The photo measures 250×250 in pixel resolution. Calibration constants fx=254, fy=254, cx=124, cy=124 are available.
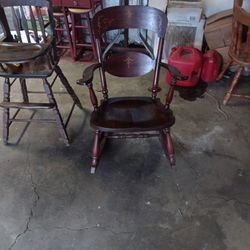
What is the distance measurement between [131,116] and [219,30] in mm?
1551

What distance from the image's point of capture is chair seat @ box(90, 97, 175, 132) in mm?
1437

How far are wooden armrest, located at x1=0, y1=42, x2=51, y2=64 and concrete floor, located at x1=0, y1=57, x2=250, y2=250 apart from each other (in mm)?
642

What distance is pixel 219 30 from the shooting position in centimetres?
247

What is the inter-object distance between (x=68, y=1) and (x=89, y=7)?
8.6 inches

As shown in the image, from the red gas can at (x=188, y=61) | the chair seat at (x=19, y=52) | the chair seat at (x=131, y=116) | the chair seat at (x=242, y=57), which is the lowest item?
the red gas can at (x=188, y=61)

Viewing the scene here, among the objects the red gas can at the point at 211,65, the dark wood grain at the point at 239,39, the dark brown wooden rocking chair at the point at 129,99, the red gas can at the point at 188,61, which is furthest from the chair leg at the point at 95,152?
the red gas can at the point at 211,65

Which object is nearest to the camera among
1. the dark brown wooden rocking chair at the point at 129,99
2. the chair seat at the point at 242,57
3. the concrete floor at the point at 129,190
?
the concrete floor at the point at 129,190

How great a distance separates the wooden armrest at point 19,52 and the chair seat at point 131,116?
0.51 meters

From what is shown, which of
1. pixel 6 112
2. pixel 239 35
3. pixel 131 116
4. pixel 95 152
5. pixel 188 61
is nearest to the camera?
pixel 131 116

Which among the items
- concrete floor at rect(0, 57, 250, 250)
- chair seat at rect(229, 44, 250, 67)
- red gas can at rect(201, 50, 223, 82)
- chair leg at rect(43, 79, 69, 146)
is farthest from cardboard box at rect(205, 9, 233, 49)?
chair leg at rect(43, 79, 69, 146)

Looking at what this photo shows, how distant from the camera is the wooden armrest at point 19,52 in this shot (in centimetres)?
148

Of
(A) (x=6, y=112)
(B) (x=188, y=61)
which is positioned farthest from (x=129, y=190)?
(B) (x=188, y=61)

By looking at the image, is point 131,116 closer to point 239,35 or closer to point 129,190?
point 129,190

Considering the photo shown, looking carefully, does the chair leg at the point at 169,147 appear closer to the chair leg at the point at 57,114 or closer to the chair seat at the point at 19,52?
the chair leg at the point at 57,114
